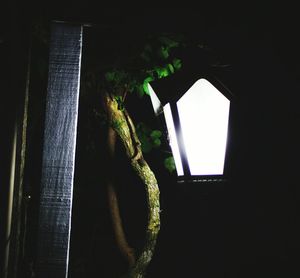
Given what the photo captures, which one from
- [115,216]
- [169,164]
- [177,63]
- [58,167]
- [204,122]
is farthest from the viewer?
[115,216]

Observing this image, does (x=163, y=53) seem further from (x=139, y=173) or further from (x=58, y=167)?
(x=58, y=167)

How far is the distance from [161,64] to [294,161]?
3.00 metres

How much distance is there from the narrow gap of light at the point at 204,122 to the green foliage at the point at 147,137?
7.02ft

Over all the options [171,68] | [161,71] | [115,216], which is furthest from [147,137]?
[115,216]

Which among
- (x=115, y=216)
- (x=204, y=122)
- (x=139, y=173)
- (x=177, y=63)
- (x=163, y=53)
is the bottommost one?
(x=115, y=216)

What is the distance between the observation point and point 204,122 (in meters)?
3.34

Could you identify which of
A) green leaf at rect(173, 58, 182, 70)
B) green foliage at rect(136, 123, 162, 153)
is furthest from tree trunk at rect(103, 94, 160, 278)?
green leaf at rect(173, 58, 182, 70)

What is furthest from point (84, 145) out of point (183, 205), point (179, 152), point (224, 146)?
point (224, 146)

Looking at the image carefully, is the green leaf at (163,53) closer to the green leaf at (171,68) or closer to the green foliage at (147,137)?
the green leaf at (171,68)

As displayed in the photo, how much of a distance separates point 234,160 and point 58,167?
4.24 m

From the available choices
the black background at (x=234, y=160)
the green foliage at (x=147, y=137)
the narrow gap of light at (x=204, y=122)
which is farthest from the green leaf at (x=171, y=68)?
the narrow gap of light at (x=204, y=122)

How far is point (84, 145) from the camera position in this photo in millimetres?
6457

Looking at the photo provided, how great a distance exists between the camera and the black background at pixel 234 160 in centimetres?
244

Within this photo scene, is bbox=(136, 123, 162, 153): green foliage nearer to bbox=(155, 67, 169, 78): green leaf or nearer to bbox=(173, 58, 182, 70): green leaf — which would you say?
bbox=(155, 67, 169, 78): green leaf
